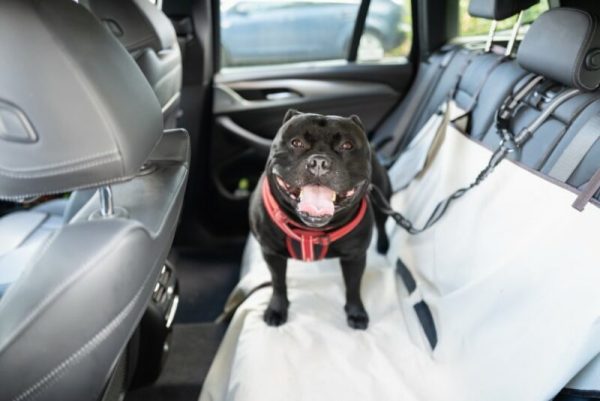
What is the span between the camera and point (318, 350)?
1.53 meters

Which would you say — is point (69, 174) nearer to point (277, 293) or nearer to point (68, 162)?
point (68, 162)

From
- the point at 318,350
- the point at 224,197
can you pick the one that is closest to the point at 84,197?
the point at 318,350

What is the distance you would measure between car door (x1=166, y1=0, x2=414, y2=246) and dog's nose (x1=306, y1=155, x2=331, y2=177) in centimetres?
142

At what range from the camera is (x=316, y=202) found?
1.30 meters

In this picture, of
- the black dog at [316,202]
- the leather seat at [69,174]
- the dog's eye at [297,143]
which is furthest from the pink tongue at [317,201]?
the leather seat at [69,174]

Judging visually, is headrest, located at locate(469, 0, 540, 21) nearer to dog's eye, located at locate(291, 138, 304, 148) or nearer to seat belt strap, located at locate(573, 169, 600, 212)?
→ seat belt strap, located at locate(573, 169, 600, 212)

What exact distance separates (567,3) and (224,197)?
1.81 meters

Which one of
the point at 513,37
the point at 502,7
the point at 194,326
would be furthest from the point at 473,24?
the point at 194,326

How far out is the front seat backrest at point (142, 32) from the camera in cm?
172

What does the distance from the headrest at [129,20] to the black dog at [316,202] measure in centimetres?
67

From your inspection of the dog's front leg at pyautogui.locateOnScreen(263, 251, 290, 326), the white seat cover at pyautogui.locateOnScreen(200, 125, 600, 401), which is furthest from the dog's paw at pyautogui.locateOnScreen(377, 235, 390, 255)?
the dog's front leg at pyautogui.locateOnScreen(263, 251, 290, 326)

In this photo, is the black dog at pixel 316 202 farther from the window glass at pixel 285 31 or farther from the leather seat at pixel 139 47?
the window glass at pixel 285 31

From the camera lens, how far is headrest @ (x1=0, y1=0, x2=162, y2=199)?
80cm

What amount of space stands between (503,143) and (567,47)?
1.10 feet
